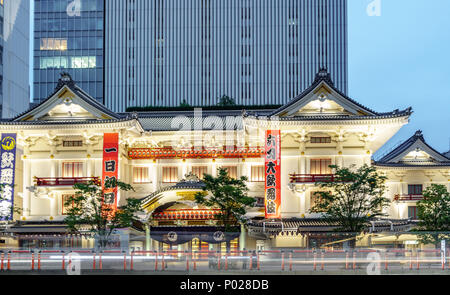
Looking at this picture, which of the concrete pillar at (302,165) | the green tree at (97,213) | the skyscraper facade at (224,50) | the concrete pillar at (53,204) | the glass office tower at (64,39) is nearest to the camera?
the green tree at (97,213)

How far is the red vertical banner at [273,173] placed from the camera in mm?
41219

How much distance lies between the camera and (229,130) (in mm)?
46188

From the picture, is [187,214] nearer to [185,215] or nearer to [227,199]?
[185,215]

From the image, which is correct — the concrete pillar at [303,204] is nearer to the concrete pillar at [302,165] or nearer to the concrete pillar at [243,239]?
the concrete pillar at [302,165]

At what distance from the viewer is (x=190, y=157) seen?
149 ft

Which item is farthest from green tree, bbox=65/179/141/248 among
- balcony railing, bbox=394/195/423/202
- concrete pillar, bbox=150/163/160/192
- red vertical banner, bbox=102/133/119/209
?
balcony railing, bbox=394/195/423/202

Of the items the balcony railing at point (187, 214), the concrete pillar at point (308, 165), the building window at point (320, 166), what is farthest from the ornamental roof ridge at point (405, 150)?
the balcony railing at point (187, 214)

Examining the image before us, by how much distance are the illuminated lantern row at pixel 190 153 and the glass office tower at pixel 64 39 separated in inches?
2102

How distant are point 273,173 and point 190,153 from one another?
7.51 m

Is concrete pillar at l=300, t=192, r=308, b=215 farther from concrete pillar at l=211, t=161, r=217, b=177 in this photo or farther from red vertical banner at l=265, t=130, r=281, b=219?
concrete pillar at l=211, t=161, r=217, b=177

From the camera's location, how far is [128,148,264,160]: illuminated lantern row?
45.0 metres

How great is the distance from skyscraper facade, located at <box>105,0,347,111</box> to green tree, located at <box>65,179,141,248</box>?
2047 inches

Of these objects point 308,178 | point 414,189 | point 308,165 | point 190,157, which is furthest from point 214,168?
point 414,189
